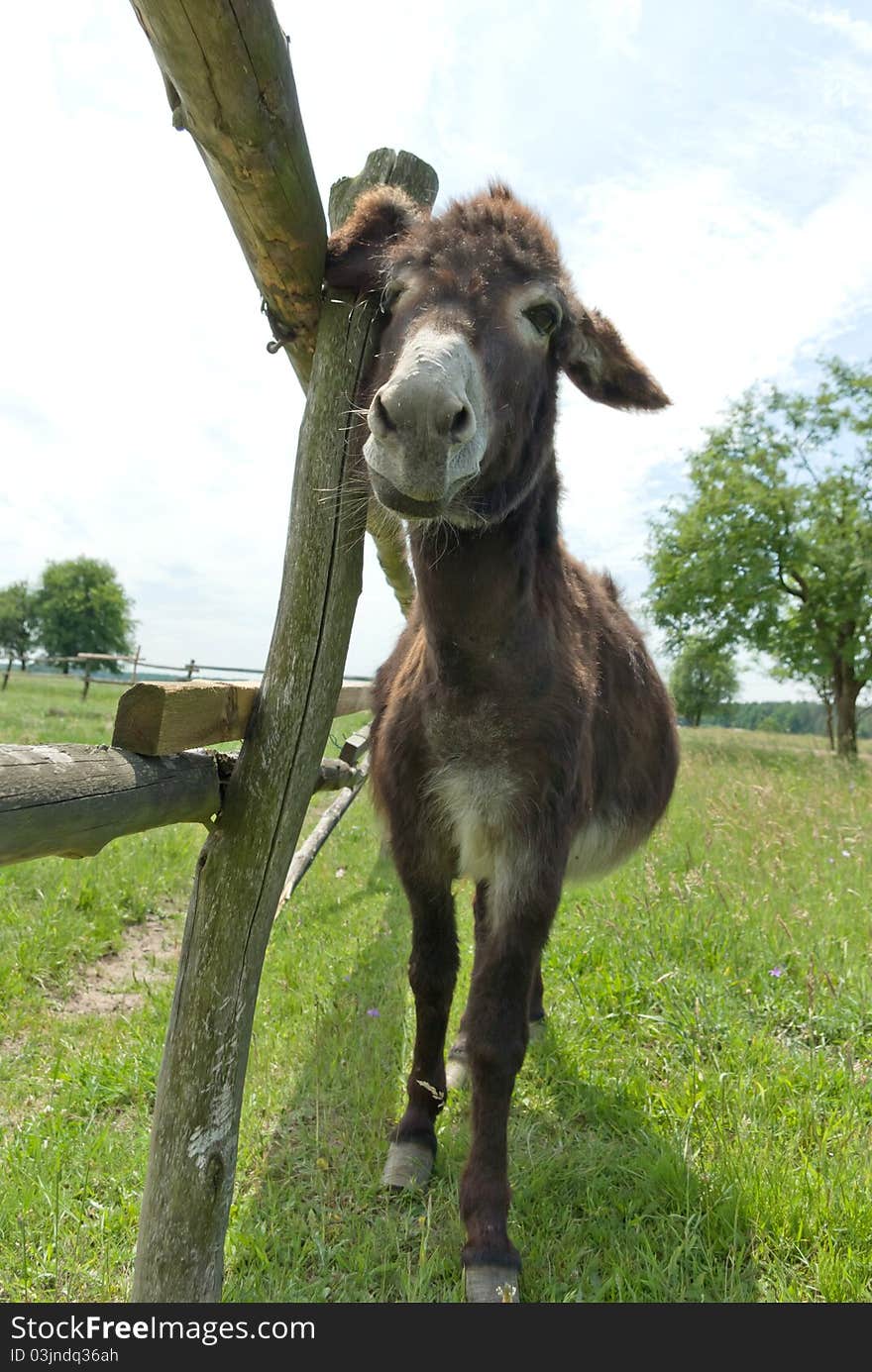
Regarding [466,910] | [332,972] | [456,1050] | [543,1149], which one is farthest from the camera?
[466,910]

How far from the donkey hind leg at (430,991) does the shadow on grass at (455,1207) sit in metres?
0.17

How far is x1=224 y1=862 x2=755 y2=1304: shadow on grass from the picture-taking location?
83.0 inches

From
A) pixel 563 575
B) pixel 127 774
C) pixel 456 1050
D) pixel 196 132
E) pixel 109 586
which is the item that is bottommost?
pixel 456 1050

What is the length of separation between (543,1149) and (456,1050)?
0.75 m

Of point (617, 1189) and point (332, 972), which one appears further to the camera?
point (332, 972)

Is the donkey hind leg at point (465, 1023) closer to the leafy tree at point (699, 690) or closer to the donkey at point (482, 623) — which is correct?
the donkey at point (482, 623)

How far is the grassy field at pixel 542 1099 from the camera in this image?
2.15 m

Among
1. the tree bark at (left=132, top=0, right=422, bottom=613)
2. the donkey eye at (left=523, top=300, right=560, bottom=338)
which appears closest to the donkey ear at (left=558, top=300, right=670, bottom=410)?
the donkey eye at (left=523, top=300, right=560, bottom=338)

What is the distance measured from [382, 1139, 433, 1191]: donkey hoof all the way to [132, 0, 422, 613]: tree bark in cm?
205

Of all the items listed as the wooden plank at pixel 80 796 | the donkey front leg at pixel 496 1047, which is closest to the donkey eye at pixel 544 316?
the wooden plank at pixel 80 796

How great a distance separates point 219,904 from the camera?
1.99 m

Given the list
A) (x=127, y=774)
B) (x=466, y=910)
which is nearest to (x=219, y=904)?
(x=127, y=774)

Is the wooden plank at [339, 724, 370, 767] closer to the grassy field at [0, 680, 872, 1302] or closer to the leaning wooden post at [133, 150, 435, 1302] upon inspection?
the grassy field at [0, 680, 872, 1302]
